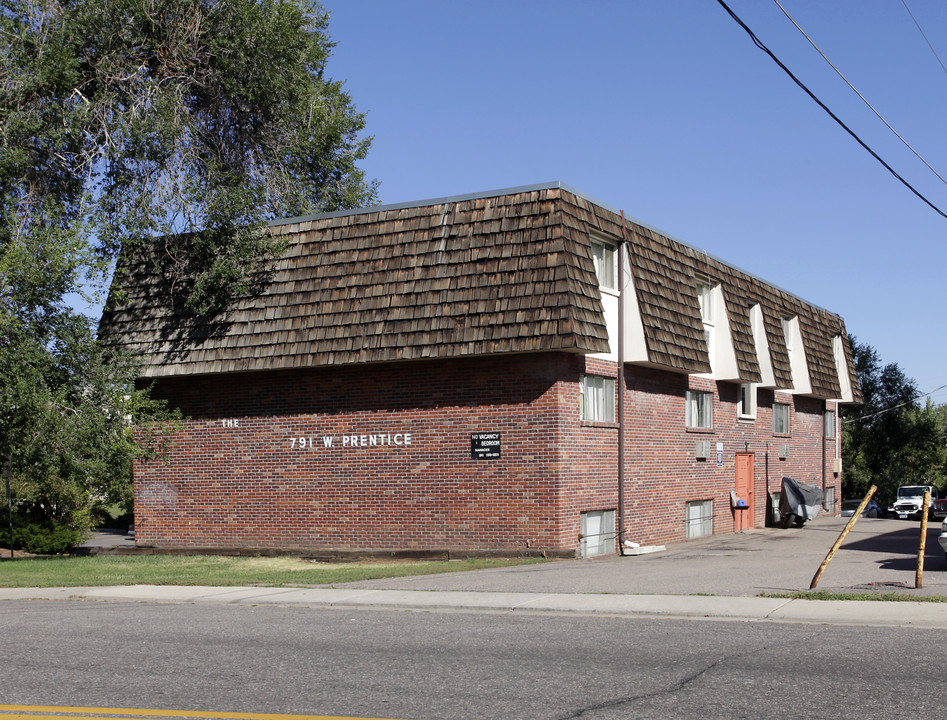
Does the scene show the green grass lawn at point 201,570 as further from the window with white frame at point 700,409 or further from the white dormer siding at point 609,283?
the window with white frame at point 700,409

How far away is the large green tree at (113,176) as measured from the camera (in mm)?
20812

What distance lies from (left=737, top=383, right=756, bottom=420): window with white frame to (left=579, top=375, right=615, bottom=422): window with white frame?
8890 millimetres

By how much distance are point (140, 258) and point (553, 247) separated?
10.4 m

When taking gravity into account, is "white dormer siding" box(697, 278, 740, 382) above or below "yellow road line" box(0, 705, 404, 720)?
above

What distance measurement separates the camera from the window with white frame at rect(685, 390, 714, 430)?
26.8 meters

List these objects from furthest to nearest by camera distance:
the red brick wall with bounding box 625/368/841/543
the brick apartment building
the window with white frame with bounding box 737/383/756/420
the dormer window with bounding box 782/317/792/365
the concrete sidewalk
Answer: the dormer window with bounding box 782/317/792/365, the window with white frame with bounding box 737/383/756/420, the red brick wall with bounding box 625/368/841/543, the brick apartment building, the concrete sidewalk

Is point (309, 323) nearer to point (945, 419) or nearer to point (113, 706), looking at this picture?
point (113, 706)

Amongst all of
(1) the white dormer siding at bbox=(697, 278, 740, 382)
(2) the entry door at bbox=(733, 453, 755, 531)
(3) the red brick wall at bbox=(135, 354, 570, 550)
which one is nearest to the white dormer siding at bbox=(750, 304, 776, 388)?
(2) the entry door at bbox=(733, 453, 755, 531)

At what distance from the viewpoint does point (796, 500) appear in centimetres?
3173

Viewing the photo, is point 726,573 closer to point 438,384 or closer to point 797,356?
point 438,384

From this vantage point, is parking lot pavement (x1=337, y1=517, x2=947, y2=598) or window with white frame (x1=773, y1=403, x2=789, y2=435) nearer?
parking lot pavement (x1=337, y1=517, x2=947, y2=598)

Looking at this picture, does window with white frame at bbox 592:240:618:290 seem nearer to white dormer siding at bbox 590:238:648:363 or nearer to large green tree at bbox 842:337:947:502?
white dormer siding at bbox 590:238:648:363

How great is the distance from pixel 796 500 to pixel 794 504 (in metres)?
0.16

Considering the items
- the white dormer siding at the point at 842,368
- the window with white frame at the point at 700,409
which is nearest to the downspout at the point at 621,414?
the window with white frame at the point at 700,409
